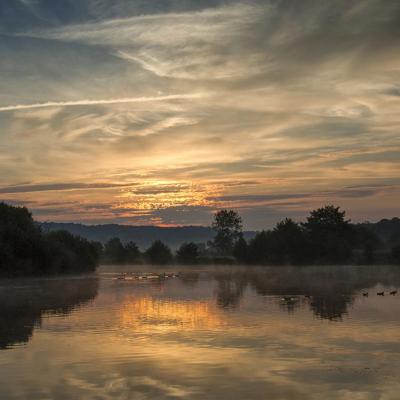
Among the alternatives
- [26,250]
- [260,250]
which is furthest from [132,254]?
[26,250]

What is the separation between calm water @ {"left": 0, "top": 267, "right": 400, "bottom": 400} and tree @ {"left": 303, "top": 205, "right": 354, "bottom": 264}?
341 feet

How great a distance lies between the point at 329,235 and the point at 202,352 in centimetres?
12638

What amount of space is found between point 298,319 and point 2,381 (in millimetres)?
19826

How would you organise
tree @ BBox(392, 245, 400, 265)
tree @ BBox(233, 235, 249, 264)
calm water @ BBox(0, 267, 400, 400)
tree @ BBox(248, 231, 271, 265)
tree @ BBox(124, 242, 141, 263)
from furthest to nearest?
tree @ BBox(124, 242, 141, 263), tree @ BBox(233, 235, 249, 264), tree @ BBox(248, 231, 271, 265), tree @ BBox(392, 245, 400, 265), calm water @ BBox(0, 267, 400, 400)

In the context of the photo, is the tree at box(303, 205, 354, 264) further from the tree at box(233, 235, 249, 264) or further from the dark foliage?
the dark foliage

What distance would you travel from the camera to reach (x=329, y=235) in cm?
14588

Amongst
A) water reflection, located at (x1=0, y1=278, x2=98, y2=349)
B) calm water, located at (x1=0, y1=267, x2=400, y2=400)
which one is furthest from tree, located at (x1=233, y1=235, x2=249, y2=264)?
calm water, located at (x1=0, y1=267, x2=400, y2=400)

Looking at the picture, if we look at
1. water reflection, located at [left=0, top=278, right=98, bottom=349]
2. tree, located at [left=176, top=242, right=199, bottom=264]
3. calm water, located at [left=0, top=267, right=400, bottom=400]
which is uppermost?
tree, located at [left=176, top=242, right=199, bottom=264]

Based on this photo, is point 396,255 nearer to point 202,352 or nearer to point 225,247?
point 225,247

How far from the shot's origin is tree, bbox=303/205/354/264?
145000 millimetres

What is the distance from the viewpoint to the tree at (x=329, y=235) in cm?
14500

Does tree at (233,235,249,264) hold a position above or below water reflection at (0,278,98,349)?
above

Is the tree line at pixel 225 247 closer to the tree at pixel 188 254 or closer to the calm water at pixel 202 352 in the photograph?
the tree at pixel 188 254

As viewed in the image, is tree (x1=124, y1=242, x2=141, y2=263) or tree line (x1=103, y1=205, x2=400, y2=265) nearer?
tree line (x1=103, y1=205, x2=400, y2=265)
